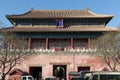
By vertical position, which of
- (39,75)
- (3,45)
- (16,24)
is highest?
(16,24)

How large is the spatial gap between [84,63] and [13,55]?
1240cm

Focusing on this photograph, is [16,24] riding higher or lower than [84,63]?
higher

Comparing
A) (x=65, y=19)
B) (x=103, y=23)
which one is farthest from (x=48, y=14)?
(x=103, y=23)

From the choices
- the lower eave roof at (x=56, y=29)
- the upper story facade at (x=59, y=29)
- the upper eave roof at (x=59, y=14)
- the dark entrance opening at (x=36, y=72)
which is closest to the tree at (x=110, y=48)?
the lower eave roof at (x=56, y=29)

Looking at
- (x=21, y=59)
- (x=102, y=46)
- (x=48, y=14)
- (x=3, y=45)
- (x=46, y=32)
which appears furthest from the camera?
(x=48, y=14)

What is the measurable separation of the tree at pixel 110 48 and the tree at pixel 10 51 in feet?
39.4

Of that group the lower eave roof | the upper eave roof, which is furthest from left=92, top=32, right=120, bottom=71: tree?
the upper eave roof

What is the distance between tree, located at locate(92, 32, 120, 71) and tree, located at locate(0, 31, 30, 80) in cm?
1202

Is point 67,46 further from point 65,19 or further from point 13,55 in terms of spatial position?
point 13,55

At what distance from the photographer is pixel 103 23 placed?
62.1m

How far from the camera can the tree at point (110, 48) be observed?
46931mm

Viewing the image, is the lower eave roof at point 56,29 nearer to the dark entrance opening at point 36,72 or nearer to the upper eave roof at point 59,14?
the upper eave roof at point 59,14

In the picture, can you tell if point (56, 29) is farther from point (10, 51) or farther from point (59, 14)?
point (10, 51)

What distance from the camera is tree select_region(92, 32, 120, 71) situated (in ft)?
154
